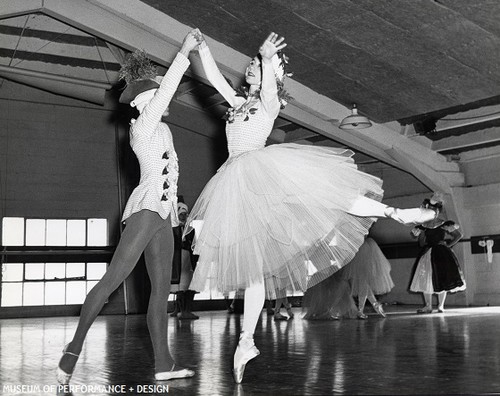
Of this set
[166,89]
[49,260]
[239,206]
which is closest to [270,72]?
[166,89]

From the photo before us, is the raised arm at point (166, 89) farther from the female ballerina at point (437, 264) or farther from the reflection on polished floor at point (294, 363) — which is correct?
the female ballerina at point (437, 264)

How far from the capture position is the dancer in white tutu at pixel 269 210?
118 inches

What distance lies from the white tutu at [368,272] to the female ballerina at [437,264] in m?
0.95

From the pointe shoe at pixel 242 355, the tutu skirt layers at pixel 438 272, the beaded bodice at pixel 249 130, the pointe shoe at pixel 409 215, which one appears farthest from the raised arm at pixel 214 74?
the tutu skirt layers at pixel 438 272

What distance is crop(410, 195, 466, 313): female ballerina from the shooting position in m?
9.38

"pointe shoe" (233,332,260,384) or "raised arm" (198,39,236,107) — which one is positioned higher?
"raised arm" (198,39,236,107)

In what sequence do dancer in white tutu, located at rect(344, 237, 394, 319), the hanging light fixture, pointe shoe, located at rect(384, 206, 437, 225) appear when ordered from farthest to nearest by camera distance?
the hanging light fixture → dancer in white tutu, located at rect(344, 237, 394, 319) → pointe shoe, located at rect(384, 206, 437, 225)

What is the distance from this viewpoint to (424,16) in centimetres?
715

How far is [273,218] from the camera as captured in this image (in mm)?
3008

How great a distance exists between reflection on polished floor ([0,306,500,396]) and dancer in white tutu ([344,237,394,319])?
2234 millimetres

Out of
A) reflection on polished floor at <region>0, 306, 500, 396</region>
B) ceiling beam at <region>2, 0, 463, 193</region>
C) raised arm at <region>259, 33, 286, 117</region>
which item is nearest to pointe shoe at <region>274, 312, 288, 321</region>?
reflection on polished floor at <region>0, 306, 500, 396</region>

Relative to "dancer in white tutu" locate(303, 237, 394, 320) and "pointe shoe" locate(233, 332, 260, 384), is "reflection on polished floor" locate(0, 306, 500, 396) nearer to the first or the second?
"pointe shoe" locate(233, 332, 260, 384)

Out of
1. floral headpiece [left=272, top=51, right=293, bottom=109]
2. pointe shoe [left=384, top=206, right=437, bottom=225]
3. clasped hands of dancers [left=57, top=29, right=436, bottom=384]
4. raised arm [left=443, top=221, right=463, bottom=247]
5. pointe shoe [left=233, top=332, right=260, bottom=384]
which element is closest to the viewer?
pointe shoe [left=233, top=332, right=260, bottom=384]

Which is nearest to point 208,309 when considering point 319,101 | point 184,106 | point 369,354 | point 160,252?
point 184,106
